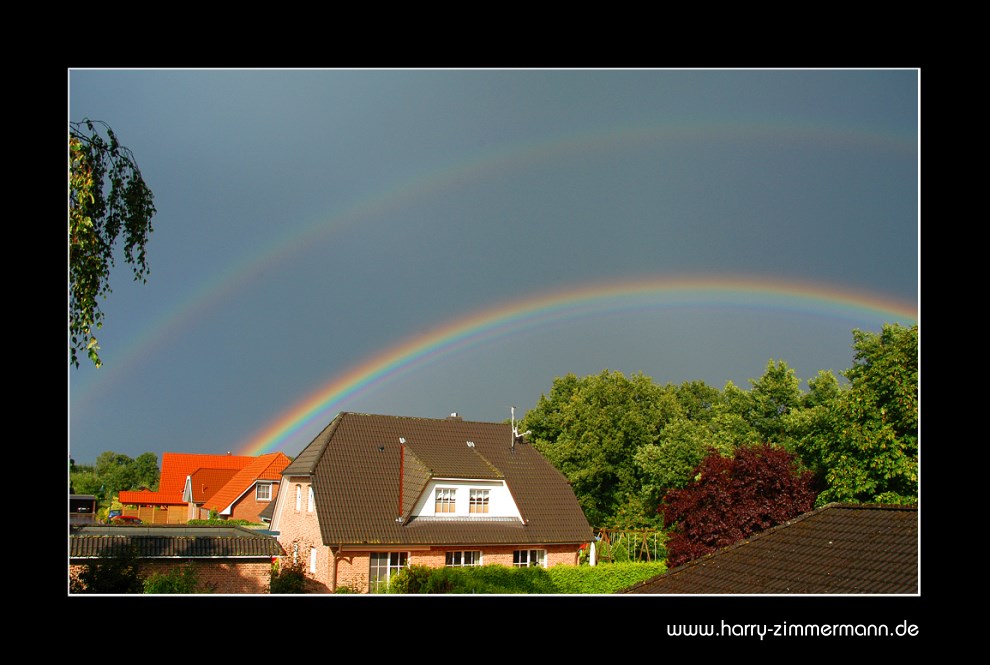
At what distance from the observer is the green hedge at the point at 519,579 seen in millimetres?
18558

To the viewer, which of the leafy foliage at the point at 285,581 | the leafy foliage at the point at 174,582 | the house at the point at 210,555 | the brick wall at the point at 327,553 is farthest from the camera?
the brick wall at the point at 327,553

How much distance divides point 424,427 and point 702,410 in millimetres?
30116

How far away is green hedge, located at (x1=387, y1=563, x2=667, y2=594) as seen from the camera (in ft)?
60.9

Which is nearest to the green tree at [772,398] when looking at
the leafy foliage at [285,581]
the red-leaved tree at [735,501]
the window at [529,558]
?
the red-leaved tree at [735,501]

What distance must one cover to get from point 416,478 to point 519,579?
4.41 metres

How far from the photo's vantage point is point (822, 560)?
30.1 ft

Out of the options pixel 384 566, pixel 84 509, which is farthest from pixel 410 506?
pixel 84 509

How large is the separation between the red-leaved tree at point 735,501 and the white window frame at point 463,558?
5787 mm

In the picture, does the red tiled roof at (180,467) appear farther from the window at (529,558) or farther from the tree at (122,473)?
the window at (529,558)

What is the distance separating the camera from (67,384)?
6.02m

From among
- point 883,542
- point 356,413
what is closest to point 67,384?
point 883,542

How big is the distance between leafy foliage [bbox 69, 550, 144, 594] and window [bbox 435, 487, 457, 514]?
987cm

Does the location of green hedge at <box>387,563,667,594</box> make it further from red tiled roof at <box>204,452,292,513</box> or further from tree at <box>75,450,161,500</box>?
tree at <box>75,450,161,500</box>

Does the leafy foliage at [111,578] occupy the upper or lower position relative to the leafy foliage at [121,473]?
upper
